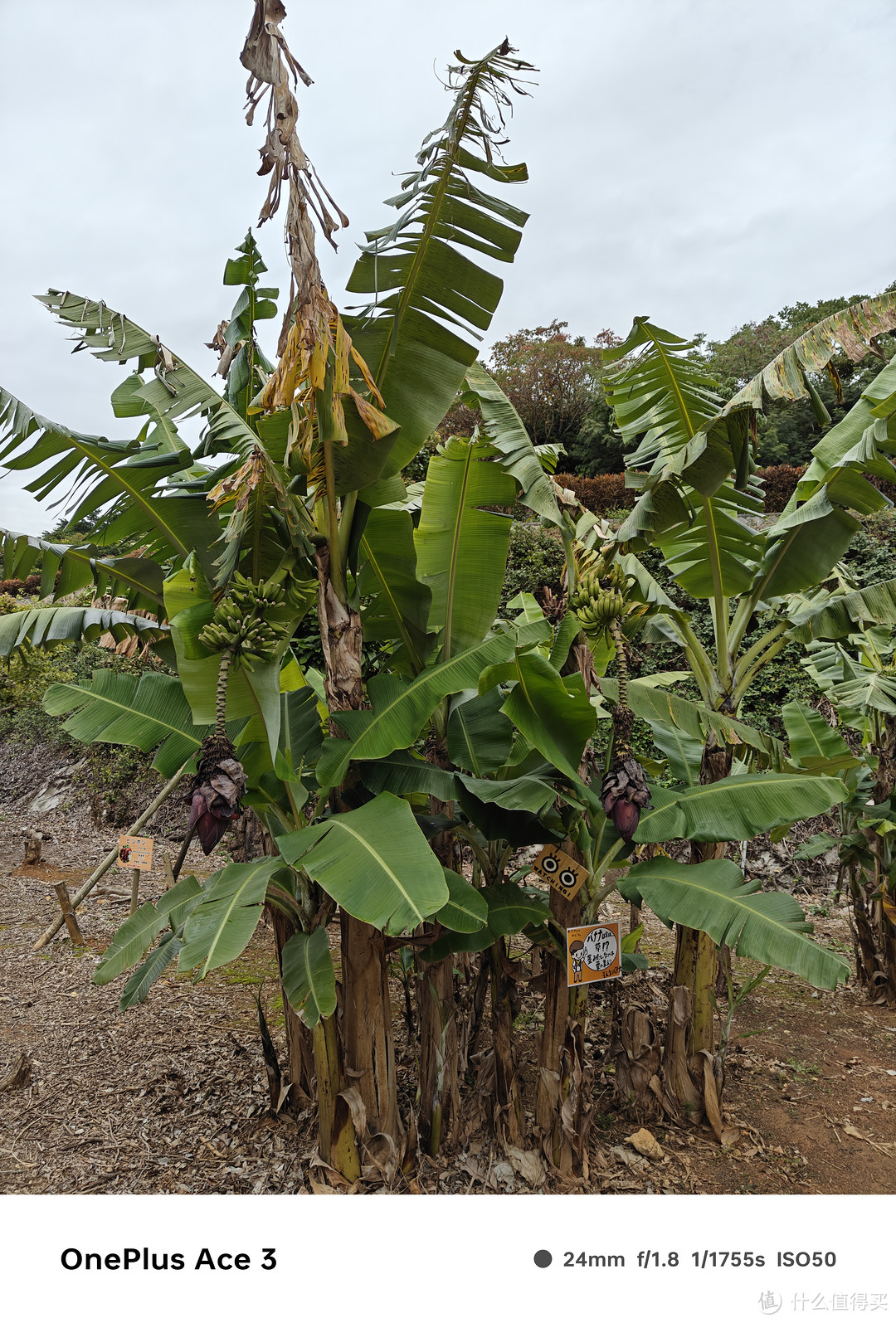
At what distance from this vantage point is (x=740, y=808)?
9.42 feet

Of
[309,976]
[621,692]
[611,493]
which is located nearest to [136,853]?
[309,976]

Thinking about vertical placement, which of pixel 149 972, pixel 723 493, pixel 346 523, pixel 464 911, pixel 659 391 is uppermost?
pixel 659 391

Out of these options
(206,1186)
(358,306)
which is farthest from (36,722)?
(358,306)

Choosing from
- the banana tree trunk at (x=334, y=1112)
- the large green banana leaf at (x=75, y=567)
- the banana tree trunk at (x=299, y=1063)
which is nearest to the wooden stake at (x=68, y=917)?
the banana tree trunk at (x=299, y=1063)

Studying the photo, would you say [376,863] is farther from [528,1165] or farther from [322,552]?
[528,1165]

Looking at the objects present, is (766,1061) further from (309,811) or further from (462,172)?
(462,172)

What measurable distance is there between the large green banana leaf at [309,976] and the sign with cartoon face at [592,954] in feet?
3.04

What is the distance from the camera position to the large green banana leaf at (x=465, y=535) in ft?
9.68

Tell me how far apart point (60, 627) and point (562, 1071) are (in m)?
2.88

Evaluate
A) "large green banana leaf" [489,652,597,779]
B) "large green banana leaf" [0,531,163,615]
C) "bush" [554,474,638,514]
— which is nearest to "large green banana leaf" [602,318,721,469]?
"large green banana leaf" [489,652,597,779]

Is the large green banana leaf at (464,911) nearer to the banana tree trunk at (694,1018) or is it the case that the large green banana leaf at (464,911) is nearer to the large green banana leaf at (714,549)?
the banana tree trunk at (694,1018)

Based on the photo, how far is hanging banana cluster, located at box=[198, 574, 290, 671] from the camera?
91.4 inches

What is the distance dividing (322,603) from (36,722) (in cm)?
1109

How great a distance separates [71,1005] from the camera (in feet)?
15.3
